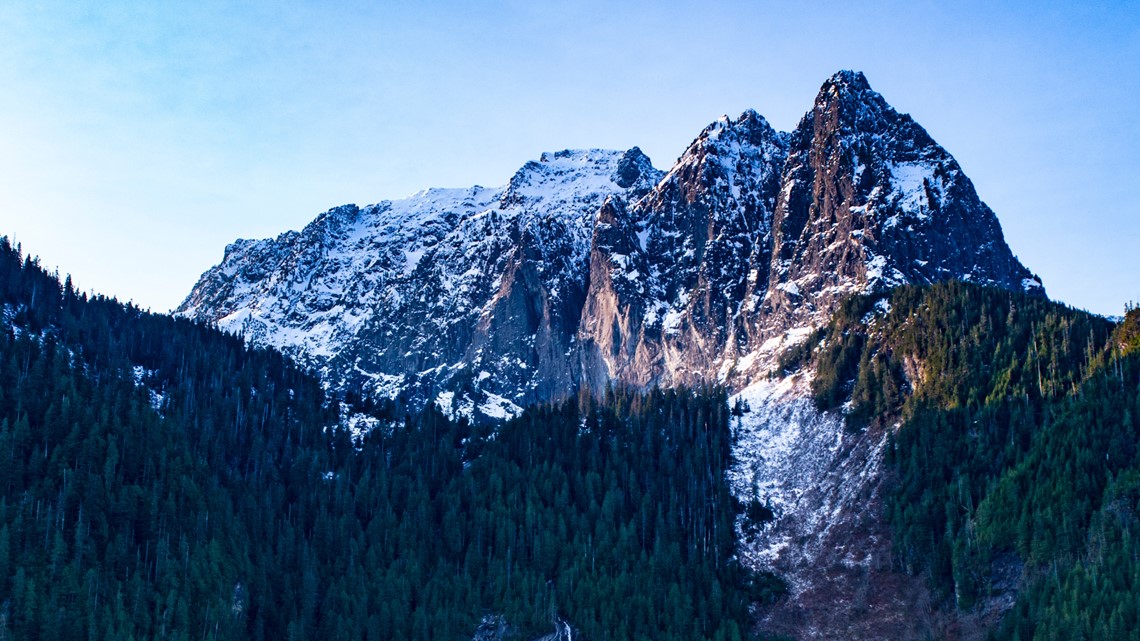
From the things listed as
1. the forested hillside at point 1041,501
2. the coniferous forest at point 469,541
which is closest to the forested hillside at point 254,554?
the coniferous forest at point 469,541

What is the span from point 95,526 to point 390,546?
151 ft

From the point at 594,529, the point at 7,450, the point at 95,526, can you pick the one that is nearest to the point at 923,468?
the point at 594,529

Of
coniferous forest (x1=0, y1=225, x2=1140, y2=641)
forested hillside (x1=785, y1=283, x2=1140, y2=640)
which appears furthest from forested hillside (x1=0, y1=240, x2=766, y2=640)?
forested hillside (x1=785, y1=283, x2=1140, y2=640)

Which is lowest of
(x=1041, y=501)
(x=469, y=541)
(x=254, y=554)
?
(x=254, y=554)

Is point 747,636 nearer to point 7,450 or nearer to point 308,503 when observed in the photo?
point 308,503

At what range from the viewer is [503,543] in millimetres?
188625

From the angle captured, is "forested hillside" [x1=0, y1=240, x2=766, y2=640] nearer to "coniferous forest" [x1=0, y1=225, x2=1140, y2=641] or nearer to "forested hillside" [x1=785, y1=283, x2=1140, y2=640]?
"coniferous forest" [x1=0, y1=225, x2=1140, y2=641]

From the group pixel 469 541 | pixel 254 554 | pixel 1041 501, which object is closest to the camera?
pixel 1041 501

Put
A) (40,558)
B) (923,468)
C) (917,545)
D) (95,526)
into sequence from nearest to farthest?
(40,558) → (95,526) → (917,545) → (923,468)

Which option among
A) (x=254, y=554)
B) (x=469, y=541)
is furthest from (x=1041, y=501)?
(x=254, y=554)

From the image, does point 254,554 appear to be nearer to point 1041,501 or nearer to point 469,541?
point 469,541

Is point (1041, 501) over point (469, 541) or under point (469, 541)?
over

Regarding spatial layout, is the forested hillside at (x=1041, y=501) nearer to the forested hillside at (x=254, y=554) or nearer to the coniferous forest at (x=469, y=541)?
the coniferous forest at (x=469, y=541)

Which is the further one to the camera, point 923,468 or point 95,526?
point 923,468
